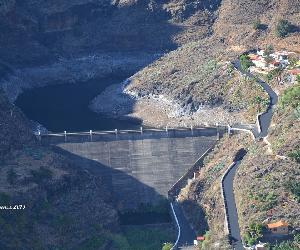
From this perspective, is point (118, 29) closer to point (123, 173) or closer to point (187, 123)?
point (187, 123)

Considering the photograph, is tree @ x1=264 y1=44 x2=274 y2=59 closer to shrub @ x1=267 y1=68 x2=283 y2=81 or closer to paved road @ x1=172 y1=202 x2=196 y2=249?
shrub @ x1=267 y1=68 x2=283 y2=81

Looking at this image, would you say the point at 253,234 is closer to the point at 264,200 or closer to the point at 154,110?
the point at 264,200

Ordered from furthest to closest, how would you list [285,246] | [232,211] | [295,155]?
[295,155] < [232,211] < [285,246]

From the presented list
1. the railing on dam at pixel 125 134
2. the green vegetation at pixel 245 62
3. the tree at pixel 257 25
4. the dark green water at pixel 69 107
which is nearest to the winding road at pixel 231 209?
the railing on dam at pixel 125 134

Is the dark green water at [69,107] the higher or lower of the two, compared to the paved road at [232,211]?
higher

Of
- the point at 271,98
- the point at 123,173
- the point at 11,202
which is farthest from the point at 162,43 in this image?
the point at 11,202

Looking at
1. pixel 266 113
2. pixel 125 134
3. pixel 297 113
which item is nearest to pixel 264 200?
pixel 297 113

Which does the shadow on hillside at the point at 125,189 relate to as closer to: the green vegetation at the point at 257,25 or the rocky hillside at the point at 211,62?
the rocky hillside at the point at 211,62
